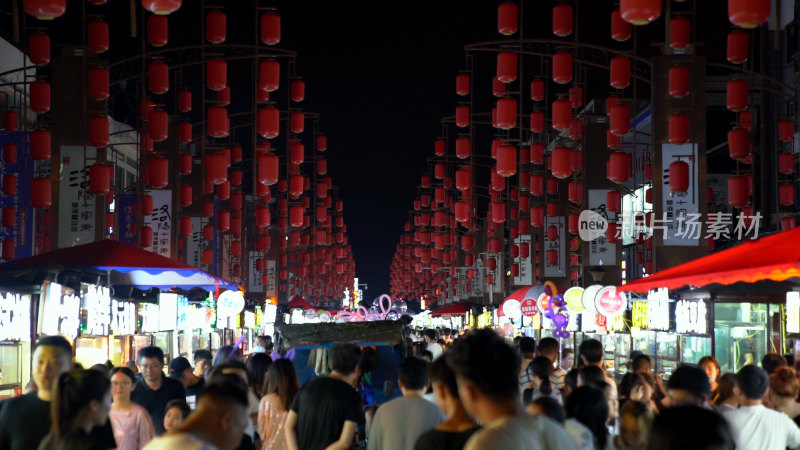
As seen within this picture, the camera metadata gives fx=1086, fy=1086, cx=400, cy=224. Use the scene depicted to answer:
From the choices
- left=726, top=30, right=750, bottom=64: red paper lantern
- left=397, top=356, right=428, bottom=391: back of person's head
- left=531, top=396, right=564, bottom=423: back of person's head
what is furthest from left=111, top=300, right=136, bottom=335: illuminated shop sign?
left=531, top=396, right=564, bottom=423: back of person's head

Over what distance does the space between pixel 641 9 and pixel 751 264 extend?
317 cm

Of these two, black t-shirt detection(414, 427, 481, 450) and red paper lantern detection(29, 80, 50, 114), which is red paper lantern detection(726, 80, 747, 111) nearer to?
red paper lantern detection(29, 80, 50, 114)

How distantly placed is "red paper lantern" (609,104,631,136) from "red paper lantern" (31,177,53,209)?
10106 mm

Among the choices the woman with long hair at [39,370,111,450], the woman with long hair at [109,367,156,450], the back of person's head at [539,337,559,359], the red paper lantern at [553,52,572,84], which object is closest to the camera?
the woman with long hair at [39,370,111,450]

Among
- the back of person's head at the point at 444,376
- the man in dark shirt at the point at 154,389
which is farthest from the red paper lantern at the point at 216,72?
the back of person's head at the point at 444,376

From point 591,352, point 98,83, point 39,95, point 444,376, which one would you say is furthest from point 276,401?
point 39,95

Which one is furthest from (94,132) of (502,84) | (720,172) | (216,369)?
(720,172)

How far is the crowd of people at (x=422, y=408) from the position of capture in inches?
180

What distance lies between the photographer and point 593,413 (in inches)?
271

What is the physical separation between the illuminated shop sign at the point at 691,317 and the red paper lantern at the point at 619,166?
10.4 feet

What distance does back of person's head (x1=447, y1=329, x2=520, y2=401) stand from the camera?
15.1 ft

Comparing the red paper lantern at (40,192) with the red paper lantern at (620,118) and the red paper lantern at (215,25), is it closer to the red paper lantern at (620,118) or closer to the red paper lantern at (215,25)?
the red paper lantern at (215,25)

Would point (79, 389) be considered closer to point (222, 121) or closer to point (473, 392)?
point (473, 392)

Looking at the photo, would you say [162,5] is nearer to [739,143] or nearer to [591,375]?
[591,375]
